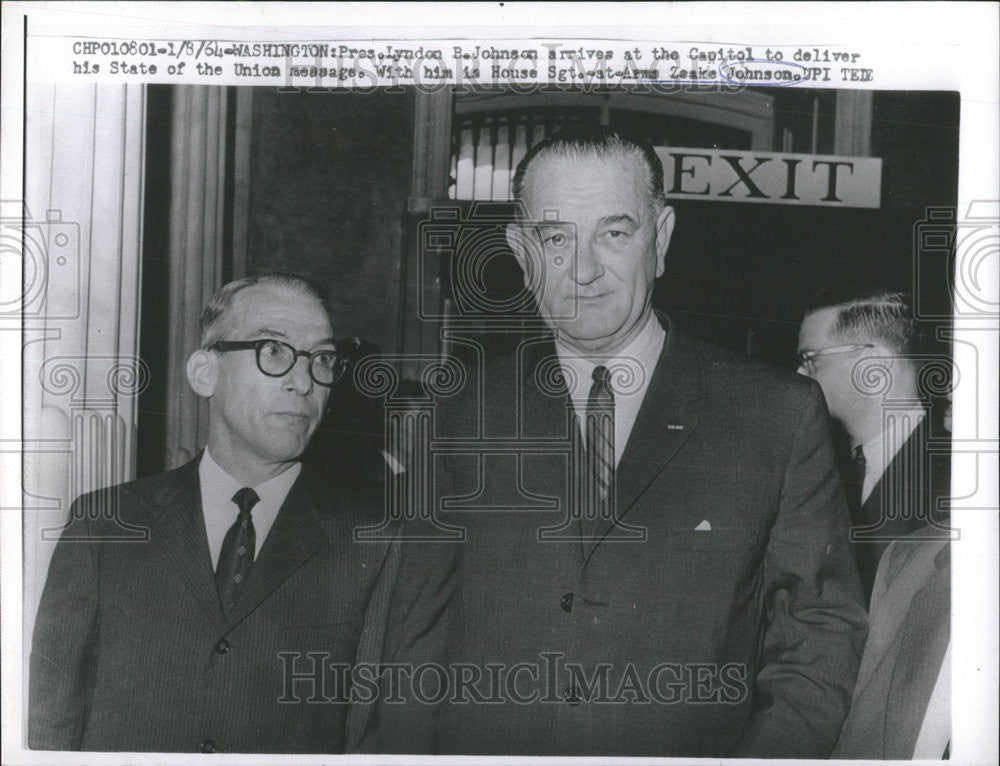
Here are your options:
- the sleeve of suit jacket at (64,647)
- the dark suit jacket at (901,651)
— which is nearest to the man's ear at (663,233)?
the dark suit jacket at (901,651)

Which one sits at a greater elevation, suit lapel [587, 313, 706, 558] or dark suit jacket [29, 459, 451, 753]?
suit lapel [587, 313, 706, 558]

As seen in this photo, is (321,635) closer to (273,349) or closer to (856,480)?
(273,349)

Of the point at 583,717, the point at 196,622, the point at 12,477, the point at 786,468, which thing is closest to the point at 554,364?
the point at 786,468

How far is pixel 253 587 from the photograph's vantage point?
160cm

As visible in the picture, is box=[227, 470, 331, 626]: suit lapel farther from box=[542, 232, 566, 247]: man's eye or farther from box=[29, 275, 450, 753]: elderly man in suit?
box=[542, 232, 566, 247]: man's eye

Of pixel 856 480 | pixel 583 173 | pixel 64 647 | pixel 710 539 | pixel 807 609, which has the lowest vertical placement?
pixel 64 647

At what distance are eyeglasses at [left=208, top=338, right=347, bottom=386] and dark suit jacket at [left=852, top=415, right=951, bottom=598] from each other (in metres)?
0.99

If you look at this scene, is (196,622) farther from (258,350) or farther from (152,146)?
(152,146)

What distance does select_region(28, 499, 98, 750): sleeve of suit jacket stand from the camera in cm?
164

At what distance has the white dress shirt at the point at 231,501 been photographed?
162cm

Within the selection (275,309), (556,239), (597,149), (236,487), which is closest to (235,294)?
(275,309)

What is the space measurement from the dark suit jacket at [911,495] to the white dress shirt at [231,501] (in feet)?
3.43

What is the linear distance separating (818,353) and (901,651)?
564mm

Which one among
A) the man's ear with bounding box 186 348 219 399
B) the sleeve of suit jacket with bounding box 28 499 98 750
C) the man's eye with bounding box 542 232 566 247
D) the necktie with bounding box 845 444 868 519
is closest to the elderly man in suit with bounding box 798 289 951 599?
the necktie with bounding box 845 444 868 519
